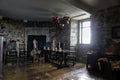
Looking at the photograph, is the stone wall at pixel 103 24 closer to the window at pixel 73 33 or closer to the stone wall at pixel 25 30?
the window at pixel 73 33

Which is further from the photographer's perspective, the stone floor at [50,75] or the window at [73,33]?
the window at [73,33]

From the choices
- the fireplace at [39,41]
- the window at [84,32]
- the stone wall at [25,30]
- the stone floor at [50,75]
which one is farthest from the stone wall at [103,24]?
the fireplace at [39,41]

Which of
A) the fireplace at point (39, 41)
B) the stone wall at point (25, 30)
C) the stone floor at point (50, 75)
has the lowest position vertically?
the stone floor at point (50, 75)

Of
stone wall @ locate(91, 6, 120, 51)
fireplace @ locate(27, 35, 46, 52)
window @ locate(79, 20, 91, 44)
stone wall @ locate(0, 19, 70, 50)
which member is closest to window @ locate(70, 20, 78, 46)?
window @ locate(79, 20, 91, 44)

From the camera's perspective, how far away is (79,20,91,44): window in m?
8.88

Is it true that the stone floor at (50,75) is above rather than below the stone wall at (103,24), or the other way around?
below

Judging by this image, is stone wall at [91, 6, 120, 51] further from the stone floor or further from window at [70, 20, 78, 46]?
window at [70, 20, 78, 46]

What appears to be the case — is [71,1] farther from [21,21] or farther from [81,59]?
[21,21]

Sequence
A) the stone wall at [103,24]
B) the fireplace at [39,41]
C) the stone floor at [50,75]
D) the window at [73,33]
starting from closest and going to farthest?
1. the stone floor at [50,75]
2. the stone wall at [103,24]
3. the window at [73,33]
4. the fireplace at [39,41]

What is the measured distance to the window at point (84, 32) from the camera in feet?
29.1

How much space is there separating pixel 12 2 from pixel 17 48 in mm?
5077

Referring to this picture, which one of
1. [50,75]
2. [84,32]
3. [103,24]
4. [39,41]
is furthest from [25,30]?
[50,75]

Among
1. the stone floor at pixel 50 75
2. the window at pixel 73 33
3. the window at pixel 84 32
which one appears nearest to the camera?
the stone floor at pixel 50 75

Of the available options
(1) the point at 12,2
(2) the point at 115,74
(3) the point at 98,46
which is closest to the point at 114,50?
(3) the point at 98,46
